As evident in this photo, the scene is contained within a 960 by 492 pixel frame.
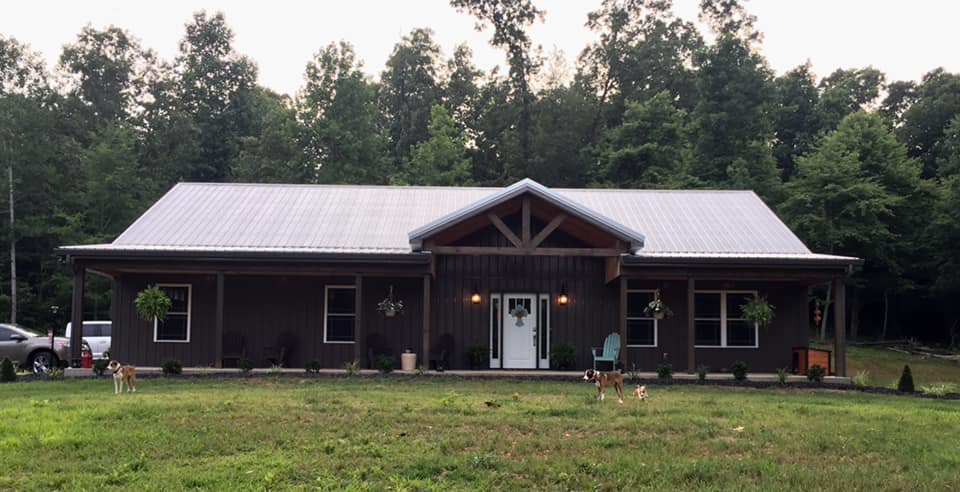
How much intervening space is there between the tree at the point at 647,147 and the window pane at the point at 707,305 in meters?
15.7

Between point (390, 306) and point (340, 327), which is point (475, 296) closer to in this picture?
point (390, 306)

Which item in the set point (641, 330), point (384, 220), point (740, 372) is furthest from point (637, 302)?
point (384, 220)

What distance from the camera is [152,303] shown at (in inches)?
636

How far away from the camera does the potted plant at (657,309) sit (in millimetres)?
16359

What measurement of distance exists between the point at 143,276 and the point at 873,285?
1034 inches

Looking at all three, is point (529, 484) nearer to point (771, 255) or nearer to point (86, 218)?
point (771, 255)

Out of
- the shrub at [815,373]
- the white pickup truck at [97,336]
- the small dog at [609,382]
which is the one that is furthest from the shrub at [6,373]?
the shrub at [815,373]

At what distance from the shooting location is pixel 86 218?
32125 millimetres

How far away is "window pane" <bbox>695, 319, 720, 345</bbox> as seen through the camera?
17.9 meters

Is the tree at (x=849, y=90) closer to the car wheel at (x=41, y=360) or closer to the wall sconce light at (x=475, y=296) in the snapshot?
the wall sconce light at (x=475, y=296)

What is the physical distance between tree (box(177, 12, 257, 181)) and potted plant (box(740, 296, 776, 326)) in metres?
29.9

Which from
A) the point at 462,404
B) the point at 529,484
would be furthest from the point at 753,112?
the point at 529,484

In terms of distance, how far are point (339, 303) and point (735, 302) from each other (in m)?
8.89

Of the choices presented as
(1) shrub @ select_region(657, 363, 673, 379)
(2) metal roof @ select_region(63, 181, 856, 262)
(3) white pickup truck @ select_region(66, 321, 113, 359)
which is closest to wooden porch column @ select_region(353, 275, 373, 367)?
(2) metal roof @ select_region(63, 181, 856, 262)
